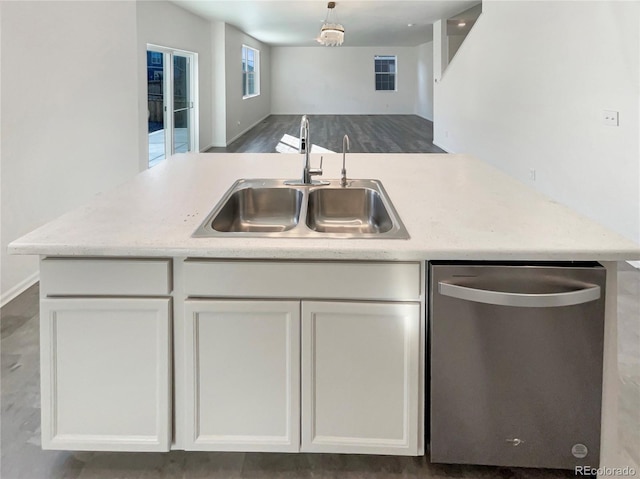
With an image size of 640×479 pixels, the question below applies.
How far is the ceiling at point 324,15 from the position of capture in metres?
8.28

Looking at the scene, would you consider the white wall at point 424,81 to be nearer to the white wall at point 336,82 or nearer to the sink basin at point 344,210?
the white wall at point 336,82

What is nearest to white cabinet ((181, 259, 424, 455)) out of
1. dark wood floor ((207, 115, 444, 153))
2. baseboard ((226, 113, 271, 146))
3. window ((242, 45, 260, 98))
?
dark wood floor ((207, 115, 444, 153))

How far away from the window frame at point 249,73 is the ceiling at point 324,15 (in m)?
0.51

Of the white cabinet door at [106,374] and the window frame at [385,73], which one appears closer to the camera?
the white cabinet door at [106,374]

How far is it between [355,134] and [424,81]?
565cm

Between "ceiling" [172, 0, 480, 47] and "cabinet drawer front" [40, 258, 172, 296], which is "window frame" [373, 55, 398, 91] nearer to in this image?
"ceiling" [172, 0, 480, 47]

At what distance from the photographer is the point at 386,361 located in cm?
140

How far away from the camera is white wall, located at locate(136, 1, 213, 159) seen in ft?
20.7

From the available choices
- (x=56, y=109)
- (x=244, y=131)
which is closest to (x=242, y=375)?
(x=56, y=109)

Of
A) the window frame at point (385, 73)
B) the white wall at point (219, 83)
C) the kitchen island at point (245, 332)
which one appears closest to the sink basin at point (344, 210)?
the kitchen island at point (245, 332)

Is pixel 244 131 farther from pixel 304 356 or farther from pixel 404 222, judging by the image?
pixel 304 356

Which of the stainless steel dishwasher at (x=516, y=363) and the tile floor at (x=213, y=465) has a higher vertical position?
the stainless steel dishwasher at (x=516, y=363)

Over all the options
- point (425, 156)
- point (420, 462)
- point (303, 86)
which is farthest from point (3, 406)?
point (303, 86)

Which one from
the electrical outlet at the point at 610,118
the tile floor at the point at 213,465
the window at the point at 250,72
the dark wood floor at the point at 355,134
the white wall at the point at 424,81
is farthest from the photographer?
the white wall at the point at 424,81
